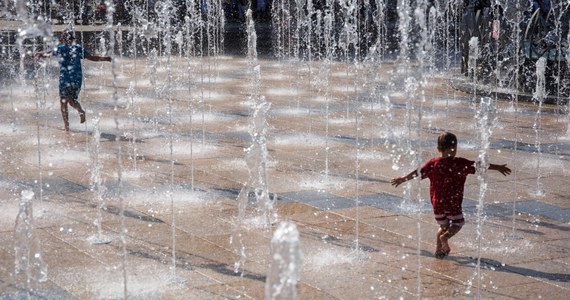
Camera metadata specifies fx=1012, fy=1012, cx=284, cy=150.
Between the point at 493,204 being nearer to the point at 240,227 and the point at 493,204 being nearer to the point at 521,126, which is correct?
the point at 240,227

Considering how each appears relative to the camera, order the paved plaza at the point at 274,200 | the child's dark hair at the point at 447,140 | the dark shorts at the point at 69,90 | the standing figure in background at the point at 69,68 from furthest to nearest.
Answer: the dark shorts at the point at 69,90 < the standing figure in background at the point at 69,68 < the child's dark hair at the point at 447,140 < the paved plaza at the point at 274,200

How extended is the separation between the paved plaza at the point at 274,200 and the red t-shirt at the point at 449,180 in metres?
0.35

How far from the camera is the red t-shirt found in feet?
22.1

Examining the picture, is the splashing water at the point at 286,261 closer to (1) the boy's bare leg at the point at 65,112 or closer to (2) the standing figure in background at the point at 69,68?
(2) the standing figure in background at the point at 69,68

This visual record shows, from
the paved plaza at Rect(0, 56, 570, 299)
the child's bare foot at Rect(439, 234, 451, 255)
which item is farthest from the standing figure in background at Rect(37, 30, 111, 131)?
the child's bare foot at Rect(439, 234, 451, 255)

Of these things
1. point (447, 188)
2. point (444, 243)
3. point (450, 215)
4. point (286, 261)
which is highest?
point (286, 261)

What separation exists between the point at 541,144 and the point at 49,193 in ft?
18.3

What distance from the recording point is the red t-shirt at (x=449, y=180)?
6.74 meters

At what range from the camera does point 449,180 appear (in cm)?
673

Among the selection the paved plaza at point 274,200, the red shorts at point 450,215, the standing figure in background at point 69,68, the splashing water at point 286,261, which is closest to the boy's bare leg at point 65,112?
the standing figure in background at point 69,68

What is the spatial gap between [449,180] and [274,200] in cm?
203

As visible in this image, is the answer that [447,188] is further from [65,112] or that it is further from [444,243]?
[65,112]

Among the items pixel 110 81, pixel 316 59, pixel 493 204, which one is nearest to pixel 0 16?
pixel 316 59

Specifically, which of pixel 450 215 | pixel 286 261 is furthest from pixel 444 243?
pixel 286 261
